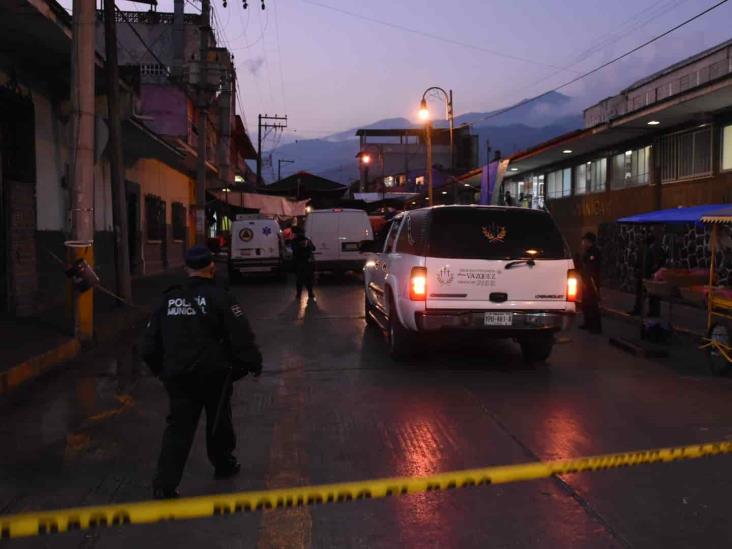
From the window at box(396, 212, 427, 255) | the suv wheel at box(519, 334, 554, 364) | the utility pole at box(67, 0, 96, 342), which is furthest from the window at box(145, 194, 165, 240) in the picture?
the suv wheel at box(519, 334, 554, 364)

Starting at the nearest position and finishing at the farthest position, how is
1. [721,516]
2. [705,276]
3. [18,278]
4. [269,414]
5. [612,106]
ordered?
[721,516]
[269,414]
[705,276]
[18,278]
[612,106]

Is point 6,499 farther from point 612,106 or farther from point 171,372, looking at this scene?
point 612,106

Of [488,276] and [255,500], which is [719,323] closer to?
[488,276]

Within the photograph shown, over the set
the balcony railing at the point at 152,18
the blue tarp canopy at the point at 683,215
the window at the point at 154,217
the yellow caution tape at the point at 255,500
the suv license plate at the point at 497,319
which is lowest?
the yellow caution tape at the point at 255,500

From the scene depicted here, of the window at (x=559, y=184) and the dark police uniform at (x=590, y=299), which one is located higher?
the window at (x=559, y=184)

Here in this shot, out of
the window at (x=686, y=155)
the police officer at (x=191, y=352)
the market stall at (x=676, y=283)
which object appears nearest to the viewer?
the police officer at (x=191, y=352)

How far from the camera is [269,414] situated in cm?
640

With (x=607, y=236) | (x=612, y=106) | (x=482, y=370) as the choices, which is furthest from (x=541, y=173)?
(x=482, y=370)

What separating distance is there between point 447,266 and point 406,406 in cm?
193

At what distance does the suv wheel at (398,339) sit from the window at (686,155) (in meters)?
9.62

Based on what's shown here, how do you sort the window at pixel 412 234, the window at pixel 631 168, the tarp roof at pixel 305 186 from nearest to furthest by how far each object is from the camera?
1. the window at pixel 412 234
2. the window at pixel 631 168
3. the tarp roof at pixel 305 186

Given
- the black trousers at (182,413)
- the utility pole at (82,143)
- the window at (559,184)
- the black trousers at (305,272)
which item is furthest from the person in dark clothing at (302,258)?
the black trousers at (182,413)

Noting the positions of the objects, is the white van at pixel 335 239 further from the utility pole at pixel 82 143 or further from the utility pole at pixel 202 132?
the utility pole at pixel 82 143

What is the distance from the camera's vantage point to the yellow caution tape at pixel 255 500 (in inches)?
112
